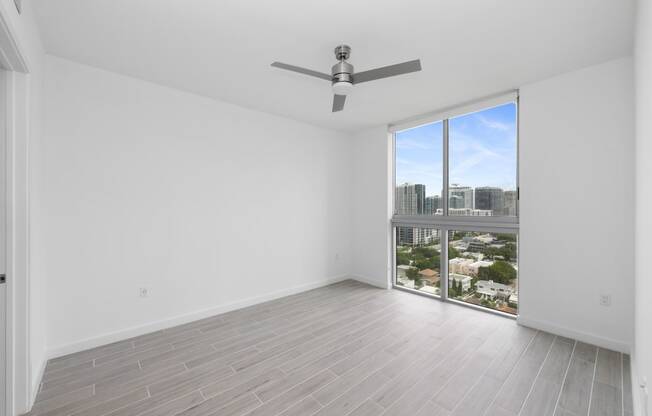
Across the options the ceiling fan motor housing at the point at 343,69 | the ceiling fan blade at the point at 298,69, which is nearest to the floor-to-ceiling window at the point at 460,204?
the ceiling fan motor housing at the point at 343,69

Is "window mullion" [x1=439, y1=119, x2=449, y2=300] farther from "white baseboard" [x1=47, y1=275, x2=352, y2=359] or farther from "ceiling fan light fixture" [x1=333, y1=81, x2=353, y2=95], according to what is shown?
"ceiling fan light fixture" [x1=333, y1=81, x2=353, y2=95]

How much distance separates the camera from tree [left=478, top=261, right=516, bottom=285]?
3414 mm

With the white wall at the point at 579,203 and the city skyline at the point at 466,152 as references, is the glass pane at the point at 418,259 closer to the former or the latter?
the city skyline at the point at 466,152

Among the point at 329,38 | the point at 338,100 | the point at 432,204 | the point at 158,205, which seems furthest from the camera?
the point at 432,204

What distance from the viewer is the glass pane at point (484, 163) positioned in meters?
3.44

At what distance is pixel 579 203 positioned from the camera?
A: 2.77 meters

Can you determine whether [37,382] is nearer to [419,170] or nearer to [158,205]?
[158,205]

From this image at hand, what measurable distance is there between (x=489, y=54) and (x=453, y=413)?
2.82 meters

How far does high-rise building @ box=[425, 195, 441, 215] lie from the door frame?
4254mm

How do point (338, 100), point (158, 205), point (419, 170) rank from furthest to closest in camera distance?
point (419, 170)
point (158, 205)
point (338, 100)

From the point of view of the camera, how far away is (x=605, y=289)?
8.64 ft

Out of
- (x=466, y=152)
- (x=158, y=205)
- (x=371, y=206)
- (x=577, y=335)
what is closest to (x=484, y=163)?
(x=466, y=152)

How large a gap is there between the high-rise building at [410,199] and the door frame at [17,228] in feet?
13.9

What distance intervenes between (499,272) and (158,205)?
4.10m
